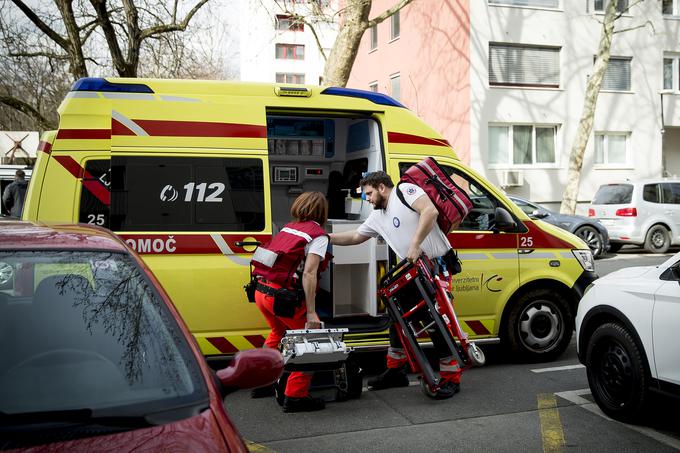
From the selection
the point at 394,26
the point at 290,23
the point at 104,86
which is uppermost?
the point at 394,26

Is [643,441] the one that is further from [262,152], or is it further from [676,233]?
[676,233]

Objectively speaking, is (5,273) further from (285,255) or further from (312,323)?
(312,323)

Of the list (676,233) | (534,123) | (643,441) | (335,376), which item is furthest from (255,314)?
(534,123)

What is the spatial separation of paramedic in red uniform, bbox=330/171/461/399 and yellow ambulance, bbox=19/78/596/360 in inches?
13.4

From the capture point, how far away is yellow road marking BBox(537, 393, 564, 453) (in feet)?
15.1

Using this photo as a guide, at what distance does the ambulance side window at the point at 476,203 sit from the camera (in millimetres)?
6543

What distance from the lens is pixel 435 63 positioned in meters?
24.5

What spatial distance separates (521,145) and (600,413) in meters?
19.0

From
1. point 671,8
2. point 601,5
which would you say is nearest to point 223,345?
point 601,5

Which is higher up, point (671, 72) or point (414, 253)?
point (671, 72)

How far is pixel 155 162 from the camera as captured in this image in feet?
18.5

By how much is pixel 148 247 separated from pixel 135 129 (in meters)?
0.96

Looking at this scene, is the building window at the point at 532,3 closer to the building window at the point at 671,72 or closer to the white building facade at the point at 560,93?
the white building facade at the point at 560,93

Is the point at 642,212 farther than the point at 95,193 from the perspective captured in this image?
Yes
